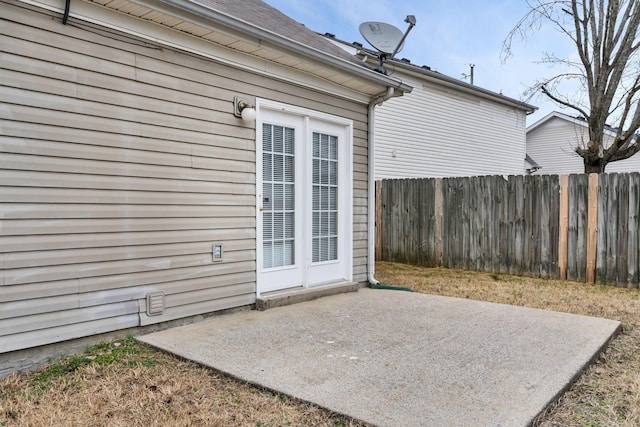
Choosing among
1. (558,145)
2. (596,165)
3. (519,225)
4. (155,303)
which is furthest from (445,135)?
(155,303)

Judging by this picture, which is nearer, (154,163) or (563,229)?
(154,163)

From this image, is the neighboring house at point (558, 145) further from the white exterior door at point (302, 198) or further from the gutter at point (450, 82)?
the white exterior door at point (302, 198)

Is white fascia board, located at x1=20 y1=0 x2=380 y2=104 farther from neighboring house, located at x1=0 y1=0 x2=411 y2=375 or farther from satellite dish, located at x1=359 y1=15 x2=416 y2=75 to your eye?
satellite dish, located at x1=359 y1=15 x2=416 y2=75

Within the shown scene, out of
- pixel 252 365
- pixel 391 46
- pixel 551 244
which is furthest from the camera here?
pixel 551 244

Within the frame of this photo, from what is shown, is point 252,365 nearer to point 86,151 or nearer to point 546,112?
point 86,151

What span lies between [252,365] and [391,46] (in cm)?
439

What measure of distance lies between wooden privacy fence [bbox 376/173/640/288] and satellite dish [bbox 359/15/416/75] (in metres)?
2.84

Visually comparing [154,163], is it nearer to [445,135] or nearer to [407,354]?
[407,354]

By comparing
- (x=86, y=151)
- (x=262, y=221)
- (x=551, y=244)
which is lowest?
(x=551, y=244)

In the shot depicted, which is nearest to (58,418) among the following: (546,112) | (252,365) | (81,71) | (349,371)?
(252,365)

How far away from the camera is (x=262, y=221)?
14.7ft

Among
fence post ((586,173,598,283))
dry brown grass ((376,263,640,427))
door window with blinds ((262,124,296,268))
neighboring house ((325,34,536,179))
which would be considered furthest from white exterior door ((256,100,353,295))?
neighboring house ((325,34,536,179))

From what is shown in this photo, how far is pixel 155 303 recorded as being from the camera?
11.9 ft

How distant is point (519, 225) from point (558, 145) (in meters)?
14.4
